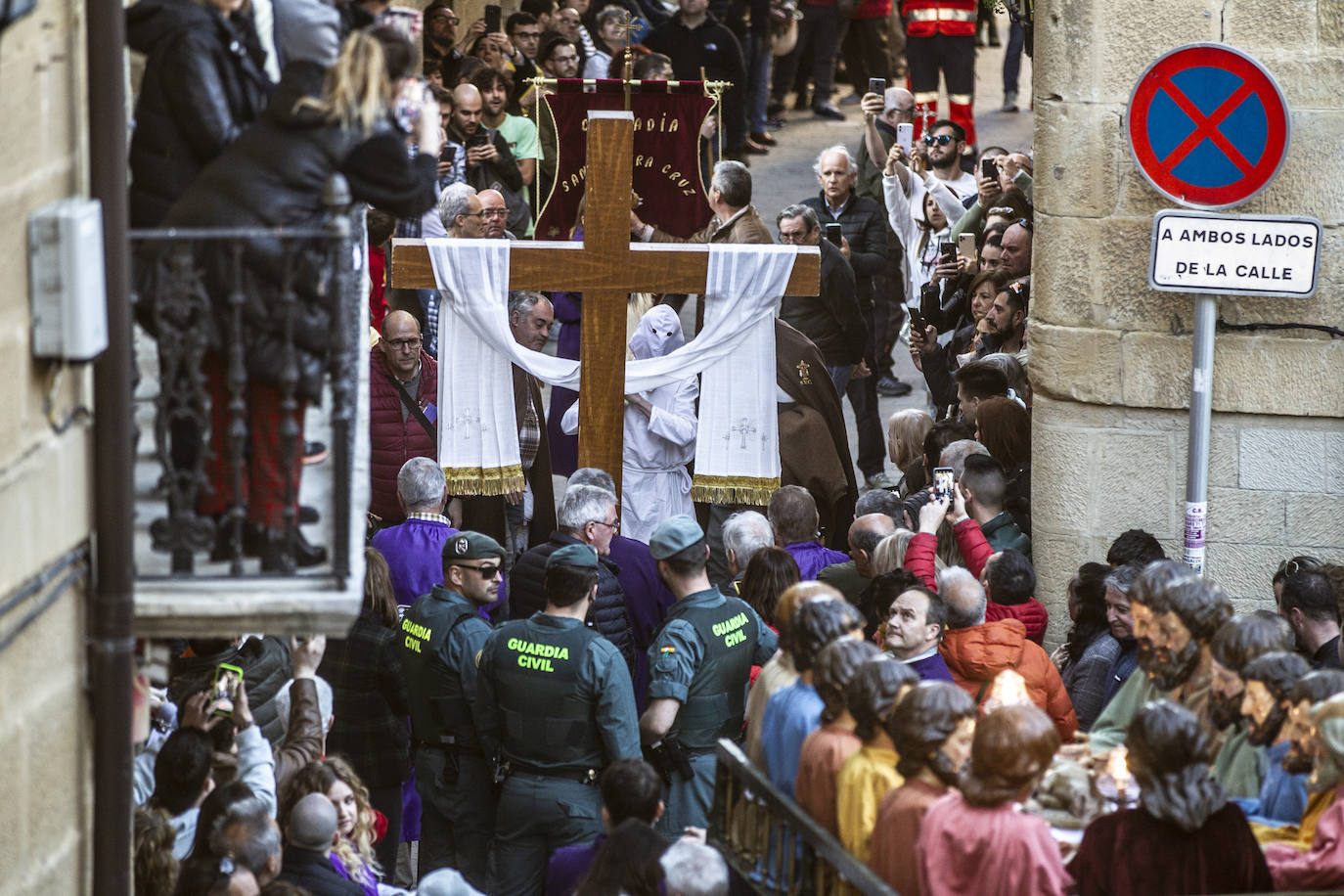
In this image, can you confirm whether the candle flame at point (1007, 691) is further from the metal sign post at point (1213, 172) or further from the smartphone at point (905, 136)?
the smartphone at point (905, 136)

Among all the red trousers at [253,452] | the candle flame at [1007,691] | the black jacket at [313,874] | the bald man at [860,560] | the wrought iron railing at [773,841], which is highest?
the red trousers at [253,452]

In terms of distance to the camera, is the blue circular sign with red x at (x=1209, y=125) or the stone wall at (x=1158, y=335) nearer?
the blue circular sign with red x at (x=1209, y=125)

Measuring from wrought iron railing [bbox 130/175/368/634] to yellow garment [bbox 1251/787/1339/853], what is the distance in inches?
93.2

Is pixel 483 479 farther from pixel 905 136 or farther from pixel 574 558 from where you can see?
pixel 905 136

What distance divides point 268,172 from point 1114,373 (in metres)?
3.84

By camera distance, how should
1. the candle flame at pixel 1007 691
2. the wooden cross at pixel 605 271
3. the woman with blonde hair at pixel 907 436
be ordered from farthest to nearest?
the woman with blonde hair at pixel 907 436, the wooden cross at pixel 605 271, the candle flame at pixel 1007 691

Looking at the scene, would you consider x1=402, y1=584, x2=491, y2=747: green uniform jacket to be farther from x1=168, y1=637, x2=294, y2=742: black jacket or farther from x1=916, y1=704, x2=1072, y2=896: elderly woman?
x1=916, y1=704, x2=1072, y2=896: elderly woman

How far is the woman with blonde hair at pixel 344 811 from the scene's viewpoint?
5930 mm

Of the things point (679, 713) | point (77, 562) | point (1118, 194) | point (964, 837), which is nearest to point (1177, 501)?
point (1118, 194)

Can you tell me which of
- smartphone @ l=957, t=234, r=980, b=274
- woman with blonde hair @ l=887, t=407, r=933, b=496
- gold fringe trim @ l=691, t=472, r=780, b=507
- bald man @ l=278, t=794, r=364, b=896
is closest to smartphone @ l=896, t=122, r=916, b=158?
smartphone @ l=957, t=234, r=980, b=274

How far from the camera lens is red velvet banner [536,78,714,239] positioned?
1056 cm

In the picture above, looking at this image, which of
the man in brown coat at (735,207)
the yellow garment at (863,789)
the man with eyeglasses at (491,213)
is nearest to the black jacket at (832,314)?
the man in brown coat at (735,207)

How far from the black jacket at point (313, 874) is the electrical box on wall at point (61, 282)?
83.7 inches

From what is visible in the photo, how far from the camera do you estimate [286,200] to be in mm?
4559
